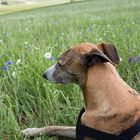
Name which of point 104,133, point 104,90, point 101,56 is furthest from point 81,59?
point 104,133

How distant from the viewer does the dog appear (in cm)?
314

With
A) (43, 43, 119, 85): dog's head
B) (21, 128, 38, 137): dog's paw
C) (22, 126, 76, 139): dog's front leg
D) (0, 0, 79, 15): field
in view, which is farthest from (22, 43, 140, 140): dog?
(0, 0, 79, 15): field

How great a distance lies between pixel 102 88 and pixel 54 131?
3.36 ft

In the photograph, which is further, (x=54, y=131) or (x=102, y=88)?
(x=54, y=131)

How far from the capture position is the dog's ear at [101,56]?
3176mm

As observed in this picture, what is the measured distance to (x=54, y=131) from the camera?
402cm

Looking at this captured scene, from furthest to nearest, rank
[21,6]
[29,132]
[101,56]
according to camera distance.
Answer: [21,6] < [29,132] < [101,56]

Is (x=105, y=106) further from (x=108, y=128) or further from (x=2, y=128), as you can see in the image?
(x=2, y=128)

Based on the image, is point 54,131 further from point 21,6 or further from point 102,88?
point 21,6

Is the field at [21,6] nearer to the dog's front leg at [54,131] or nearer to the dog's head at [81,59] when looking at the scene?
the dog's front leg at [54,131]

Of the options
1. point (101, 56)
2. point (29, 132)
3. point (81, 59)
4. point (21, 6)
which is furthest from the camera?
point (21, 6)

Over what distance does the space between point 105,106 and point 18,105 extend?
1.37m

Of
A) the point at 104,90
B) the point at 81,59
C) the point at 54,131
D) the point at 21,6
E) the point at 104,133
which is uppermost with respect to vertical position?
the point at 81,59

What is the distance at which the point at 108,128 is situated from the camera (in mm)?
3191
